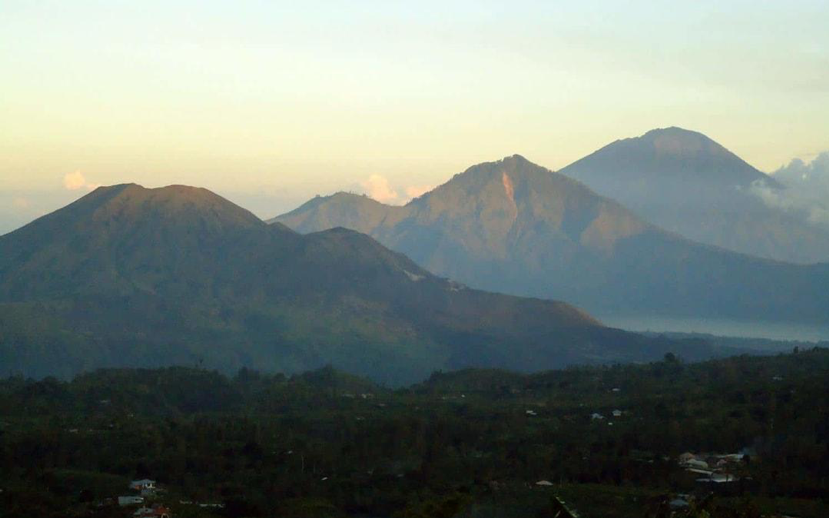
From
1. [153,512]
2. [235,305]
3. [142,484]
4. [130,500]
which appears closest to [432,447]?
[142,484]

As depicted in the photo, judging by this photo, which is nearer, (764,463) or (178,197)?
(764,463)

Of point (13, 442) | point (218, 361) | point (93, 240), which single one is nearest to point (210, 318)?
point (218, 361)

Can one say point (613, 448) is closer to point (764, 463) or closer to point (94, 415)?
point (764, 463)

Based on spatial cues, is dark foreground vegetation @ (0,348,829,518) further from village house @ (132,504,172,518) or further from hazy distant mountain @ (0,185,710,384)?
hazy distant mountain @ (0,185,710,384)

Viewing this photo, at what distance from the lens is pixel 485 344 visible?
150 m

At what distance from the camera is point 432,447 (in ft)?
205

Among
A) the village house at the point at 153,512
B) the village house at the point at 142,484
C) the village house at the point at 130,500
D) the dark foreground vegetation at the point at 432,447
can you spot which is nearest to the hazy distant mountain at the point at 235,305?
the dark foreground vegetation at the point at 432,447

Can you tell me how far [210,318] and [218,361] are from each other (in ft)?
50.1

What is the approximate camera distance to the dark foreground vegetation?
4648 centimetres

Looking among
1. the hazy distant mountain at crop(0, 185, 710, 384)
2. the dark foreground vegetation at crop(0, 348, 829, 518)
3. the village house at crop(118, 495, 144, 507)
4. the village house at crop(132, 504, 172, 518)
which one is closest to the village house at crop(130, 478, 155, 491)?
the dark foreground vegetation at crop(0, 348, 829, 518)

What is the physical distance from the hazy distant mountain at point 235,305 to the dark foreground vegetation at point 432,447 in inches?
1777

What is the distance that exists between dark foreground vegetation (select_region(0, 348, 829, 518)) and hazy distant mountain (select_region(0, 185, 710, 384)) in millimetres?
45147

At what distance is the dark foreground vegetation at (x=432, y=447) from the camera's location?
4648 cm

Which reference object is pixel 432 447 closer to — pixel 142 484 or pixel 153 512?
pixel 142 484
